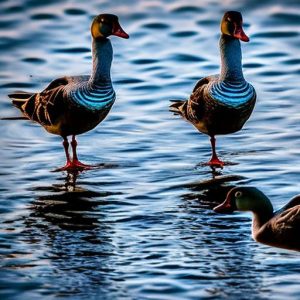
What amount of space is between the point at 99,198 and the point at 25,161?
183 cm

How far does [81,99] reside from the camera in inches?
673

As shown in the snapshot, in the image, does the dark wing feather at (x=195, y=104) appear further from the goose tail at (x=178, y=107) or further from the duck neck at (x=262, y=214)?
the duck neck at (x=262, y=214)

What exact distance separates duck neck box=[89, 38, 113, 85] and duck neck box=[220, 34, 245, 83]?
1.28 m

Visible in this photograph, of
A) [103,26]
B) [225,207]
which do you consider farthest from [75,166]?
[225,207]

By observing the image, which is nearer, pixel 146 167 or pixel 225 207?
pixel 225 207

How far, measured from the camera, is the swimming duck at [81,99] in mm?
17078

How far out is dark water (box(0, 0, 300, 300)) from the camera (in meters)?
13.0

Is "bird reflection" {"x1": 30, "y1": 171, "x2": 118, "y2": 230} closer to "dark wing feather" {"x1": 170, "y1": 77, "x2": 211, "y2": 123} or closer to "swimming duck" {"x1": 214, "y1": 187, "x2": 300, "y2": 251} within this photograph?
"swimming duck" {"x1": 214, "y1": 187, "x2": 300, "y2": 251}

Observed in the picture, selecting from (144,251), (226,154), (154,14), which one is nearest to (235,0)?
(154,14)

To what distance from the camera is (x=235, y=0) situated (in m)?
25.9

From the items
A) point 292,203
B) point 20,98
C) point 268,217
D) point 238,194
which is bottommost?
point 268,217

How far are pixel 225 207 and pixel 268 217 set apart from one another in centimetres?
41

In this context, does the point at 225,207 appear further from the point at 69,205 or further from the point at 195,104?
the point at 195,104

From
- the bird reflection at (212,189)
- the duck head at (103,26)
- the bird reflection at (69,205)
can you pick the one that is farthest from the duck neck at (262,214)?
the duck head at (103,26)
